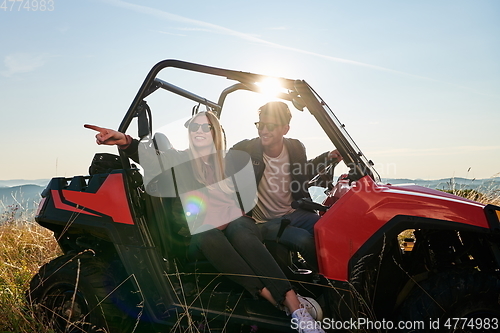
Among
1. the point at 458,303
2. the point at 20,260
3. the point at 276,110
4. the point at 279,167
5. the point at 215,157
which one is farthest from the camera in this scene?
the point at 20,260

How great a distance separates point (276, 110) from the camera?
11.4ft

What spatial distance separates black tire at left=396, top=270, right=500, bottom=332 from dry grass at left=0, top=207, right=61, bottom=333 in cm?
238

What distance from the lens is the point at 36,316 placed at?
316 cm

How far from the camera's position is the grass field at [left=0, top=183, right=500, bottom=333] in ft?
10.4

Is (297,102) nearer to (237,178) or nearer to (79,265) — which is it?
(237,178)

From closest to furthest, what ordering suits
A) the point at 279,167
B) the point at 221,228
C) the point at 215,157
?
1. the point at 221,228
2. the point at 215,157
3. the point at 279,167

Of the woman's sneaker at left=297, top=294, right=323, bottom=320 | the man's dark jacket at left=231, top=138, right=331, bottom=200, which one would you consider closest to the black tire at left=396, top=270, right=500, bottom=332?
the woman's sneaker at left=297, top=294, right=323, bottom=320

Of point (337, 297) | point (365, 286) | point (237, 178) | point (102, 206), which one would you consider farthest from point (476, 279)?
point (102, 206)

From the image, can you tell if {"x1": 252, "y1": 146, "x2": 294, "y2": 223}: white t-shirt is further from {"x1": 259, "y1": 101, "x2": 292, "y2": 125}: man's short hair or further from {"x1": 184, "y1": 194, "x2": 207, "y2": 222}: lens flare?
{"x1": 184, "y1": 194, "x2": 207, "y2": 222}: lens flare

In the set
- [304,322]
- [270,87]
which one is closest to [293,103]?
[270,87]

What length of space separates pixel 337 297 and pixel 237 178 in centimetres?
116

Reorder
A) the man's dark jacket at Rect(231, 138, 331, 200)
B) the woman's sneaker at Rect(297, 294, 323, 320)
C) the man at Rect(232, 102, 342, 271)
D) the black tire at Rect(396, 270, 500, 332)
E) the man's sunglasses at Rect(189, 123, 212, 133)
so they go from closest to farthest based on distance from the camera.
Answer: the black tire at Rect(396, 270, 500, 332), the woman's sneaker at Rect(297, 294, 323, 320), the man's sunglasses at Rect(189, 123, 212, 133), the man at Rect(232, 102, 342, 271), the man's dark jacket at Rect(231, 138, 331, 200)

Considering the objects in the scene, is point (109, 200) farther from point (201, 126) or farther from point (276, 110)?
point (276, 110)

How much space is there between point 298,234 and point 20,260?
12.2ft
